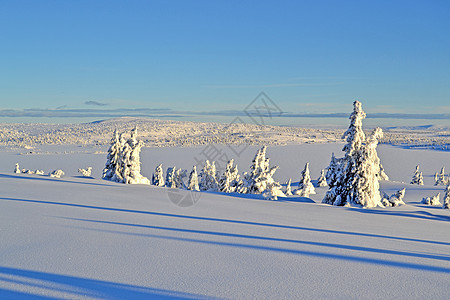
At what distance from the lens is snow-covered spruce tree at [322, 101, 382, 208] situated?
19625mm

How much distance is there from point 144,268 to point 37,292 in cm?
143

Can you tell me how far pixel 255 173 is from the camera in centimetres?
3584

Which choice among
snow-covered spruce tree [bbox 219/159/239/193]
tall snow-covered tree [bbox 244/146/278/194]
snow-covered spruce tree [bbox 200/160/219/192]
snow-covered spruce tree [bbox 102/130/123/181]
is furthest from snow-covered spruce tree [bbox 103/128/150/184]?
snow-covered spruce tree [bbox 200/160/219/192]

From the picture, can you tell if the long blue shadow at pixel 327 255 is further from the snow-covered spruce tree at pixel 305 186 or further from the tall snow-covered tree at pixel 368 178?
the snow-covered spruce tree at pixel 305 186

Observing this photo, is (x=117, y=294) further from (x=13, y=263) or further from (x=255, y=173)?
(x=255, y=173)

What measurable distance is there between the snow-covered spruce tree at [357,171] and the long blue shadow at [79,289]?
58.3 feet

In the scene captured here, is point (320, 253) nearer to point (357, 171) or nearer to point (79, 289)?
point (79, 289)

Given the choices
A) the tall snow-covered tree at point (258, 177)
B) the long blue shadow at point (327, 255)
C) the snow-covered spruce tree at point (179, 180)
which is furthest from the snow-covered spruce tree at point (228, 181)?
the long blue shadow at point (327, 255)

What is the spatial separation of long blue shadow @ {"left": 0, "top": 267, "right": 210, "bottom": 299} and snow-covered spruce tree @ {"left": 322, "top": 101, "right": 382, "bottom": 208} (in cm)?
1778

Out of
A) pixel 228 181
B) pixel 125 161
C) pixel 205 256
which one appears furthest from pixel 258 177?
pixel 205 256

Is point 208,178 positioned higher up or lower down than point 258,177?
lower down

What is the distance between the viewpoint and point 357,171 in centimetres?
2055

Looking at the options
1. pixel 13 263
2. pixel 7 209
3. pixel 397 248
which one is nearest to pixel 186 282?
pixel 13 263

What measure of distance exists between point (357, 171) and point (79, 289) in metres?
19.6
